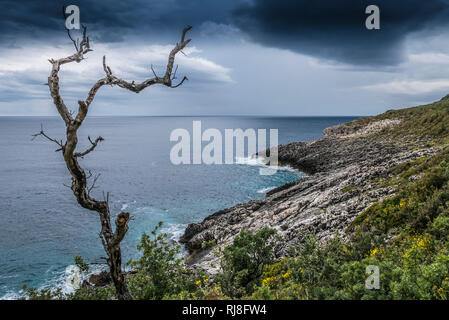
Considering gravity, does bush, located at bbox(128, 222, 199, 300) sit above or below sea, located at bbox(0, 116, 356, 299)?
above

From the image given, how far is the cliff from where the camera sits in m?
21.8

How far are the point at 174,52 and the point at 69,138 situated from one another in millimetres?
3992

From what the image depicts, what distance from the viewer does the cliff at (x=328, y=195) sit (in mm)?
21812

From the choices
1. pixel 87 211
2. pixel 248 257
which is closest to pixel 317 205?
pixel 248 257

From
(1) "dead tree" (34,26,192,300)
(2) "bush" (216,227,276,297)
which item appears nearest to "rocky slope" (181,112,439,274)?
(2) "bush" (216,227,276,297)

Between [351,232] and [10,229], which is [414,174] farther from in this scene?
[10,229]

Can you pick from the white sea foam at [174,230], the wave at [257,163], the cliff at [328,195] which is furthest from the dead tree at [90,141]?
the wave at [257,163]

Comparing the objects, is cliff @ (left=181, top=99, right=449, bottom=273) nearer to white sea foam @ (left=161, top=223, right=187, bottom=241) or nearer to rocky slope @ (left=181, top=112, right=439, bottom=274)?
rocky slope @ (left=181, top=112, right=439, bottom=274)

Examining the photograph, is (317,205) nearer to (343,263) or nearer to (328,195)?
(328,195)

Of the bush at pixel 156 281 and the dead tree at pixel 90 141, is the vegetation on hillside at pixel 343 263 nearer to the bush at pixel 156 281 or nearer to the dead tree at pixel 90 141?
the bush at pixel 156 281

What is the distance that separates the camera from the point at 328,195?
28.7m

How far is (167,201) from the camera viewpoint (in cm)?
5522

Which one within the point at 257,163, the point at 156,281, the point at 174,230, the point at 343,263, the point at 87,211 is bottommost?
the point at 174,230
